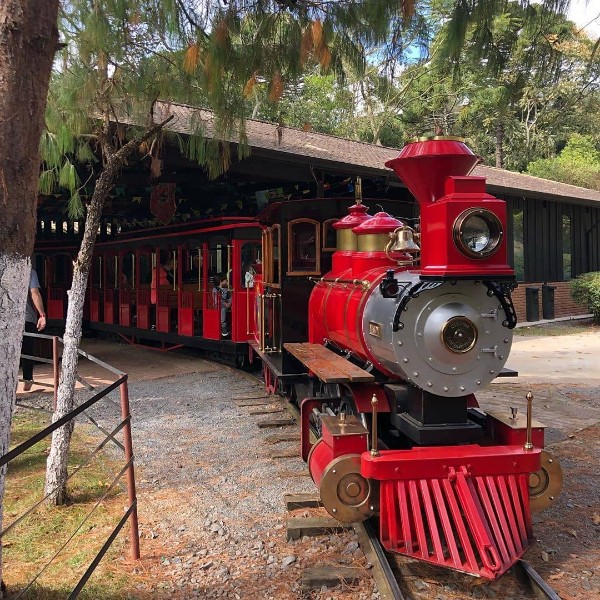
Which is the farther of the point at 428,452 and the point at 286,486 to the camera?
the point at 286,486

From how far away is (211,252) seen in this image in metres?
10.5

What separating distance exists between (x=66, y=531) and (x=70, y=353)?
1203mm

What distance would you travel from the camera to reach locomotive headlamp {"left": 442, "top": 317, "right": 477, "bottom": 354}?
11.6 ft

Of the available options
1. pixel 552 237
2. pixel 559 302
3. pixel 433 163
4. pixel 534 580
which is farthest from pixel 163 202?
pixel 559 302

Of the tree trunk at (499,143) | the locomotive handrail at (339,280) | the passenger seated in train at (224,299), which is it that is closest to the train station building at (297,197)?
the locomotive handrail at (339,280)

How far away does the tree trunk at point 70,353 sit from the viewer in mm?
4320

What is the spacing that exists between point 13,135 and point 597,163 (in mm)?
36393

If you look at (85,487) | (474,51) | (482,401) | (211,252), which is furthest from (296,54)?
(211,252)

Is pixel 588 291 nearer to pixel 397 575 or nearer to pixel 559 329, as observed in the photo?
pixel 559 329

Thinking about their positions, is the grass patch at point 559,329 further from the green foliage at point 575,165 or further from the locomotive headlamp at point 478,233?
the green foliage at point 575,165

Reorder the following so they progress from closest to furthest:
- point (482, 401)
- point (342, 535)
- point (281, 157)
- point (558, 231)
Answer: point (342, 535) < point (482, 401) < point (281, 157) < point (558, 231)

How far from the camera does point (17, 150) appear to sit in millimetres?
2438

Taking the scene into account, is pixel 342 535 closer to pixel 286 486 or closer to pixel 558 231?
pixel 286 486

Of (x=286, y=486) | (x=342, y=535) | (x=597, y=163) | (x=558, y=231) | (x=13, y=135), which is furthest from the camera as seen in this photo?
(x=597, y=163)
